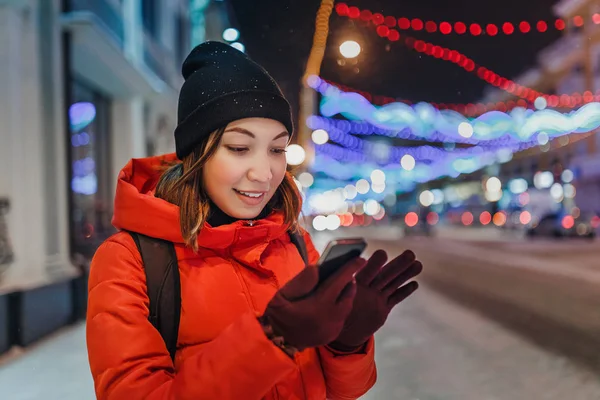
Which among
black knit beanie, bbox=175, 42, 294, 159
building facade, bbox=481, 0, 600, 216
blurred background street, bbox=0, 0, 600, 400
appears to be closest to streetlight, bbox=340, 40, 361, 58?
blurred background street, bbox=0, 0, 600, 400

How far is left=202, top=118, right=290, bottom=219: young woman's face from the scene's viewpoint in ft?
3.64

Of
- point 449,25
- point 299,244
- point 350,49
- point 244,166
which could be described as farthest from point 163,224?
point 449,25

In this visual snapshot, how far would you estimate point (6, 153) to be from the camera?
15.1ft

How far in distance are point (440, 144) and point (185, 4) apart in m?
Answer: 18.9

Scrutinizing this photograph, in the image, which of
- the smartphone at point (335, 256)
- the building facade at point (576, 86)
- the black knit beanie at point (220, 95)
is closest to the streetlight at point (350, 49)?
the black knit beanie at point (220, 95)

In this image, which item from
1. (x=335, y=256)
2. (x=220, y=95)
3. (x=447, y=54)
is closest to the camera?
(x=335, y=256)

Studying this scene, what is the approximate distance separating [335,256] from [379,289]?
0.22m

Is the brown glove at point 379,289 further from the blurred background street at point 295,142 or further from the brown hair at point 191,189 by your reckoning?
the brown hair at point 191,189

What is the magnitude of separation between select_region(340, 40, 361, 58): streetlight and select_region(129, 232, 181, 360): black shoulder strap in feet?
5.42

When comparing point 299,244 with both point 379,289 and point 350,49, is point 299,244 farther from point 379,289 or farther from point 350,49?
point 350,49

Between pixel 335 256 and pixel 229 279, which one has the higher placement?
pixel 335 256

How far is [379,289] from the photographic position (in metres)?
0.99

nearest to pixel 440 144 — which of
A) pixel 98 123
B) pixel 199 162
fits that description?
pixel 98 123

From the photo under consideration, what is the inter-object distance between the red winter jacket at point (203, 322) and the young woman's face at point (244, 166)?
6 cm
